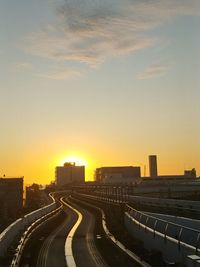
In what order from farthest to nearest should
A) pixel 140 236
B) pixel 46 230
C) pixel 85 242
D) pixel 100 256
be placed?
pixel 46 230, pixel 85 242, pixel 140 236, pixel 100 256

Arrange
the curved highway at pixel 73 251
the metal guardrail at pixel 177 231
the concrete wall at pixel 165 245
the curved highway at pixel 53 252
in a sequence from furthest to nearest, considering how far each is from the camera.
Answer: the curved highway at pixel 53 252
the curved highway at pixel 73 251
the metal guardrail at pixel 177 231
the concrete wall at pixel 165 245

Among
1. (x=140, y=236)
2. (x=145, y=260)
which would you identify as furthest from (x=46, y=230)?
(x=145, y=260)

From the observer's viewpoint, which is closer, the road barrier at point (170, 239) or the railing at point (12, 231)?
the road barrier at point (170, 239)

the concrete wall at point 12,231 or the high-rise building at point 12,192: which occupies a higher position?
the high-rise building at point 12,192

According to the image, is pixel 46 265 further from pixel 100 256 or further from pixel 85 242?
pixel 85 242

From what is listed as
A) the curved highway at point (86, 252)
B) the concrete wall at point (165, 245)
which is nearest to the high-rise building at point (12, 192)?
the curved highway at point (86, 252)

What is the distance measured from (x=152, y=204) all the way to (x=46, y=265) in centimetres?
3538

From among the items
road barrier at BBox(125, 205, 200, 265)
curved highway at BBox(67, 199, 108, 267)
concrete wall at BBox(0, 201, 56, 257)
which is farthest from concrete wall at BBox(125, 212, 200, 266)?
concrete wall at BBox(0, 201, 56, 257)

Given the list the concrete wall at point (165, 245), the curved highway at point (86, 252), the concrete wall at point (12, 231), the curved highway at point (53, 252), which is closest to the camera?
the concrete wall at point (165, 245)

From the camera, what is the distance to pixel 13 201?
83625 millimetres

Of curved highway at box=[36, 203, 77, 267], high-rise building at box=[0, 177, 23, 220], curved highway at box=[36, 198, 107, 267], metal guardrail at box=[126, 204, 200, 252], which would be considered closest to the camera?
metal guardrail at box=[126, 204, 200, 252]

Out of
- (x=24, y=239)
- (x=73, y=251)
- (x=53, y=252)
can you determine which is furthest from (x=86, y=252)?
(x=24, y=239)

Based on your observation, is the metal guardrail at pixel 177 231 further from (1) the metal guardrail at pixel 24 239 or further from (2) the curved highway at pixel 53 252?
(1) the metal guardrail at pixel 24 239

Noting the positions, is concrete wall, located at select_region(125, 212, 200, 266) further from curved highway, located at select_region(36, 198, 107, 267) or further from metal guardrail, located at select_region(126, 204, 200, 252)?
curved highway, located at select_region(36, 198, 107, 267)
